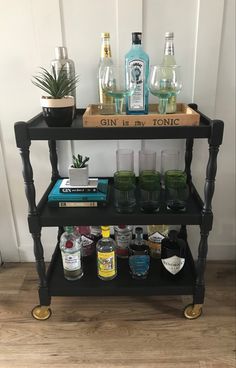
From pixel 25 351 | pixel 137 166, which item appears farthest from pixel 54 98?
pixel 25 351

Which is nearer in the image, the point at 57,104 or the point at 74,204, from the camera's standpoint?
the point at 57,104

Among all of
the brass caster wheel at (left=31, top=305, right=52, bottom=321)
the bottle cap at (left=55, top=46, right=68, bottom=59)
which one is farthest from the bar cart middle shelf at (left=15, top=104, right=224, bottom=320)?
the bottle cap at (left=55, top=46, right=68, bottom=59)

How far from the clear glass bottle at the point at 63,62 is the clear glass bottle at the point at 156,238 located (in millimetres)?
745

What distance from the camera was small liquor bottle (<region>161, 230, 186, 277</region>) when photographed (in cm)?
129

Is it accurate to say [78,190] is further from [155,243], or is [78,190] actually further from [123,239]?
[155,243]

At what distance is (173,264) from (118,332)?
0.35 metres

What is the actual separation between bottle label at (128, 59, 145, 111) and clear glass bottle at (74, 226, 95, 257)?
0.60 m

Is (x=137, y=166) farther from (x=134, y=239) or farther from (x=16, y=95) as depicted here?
(x=16, y=95)

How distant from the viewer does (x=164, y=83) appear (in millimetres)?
1177

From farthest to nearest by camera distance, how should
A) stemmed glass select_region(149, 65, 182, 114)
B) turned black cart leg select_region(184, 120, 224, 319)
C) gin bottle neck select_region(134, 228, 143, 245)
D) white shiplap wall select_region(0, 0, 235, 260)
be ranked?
gin bottle neck select_region(134, 228, 143, 245) → white shiplap wall select_region(0, 0, 235, 260) → stemmed glass select_region(149, 65, 182, 114) → turned black cart leg select_region(184, 120, 224, 319)

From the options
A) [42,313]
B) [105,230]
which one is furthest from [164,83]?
[42,313]

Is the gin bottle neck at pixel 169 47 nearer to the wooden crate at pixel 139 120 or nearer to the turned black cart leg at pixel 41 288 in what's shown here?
the wooden crate at pixel 139 120

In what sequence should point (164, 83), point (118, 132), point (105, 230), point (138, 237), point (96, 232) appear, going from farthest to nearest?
point (96, 232) → point (138, 237) → point (105, 230) → point (164, 83) → point (118, 132)

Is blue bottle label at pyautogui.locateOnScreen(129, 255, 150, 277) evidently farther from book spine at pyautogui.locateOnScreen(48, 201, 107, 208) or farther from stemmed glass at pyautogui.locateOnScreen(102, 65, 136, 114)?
stemmed glass at pyautogui.locateOnScreen(102, 65, 136, 114)
